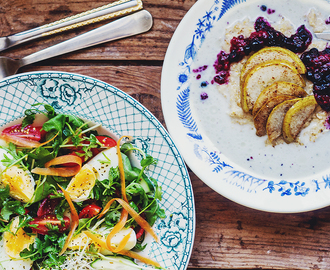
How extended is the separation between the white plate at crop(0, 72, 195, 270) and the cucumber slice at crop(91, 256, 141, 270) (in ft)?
0.43

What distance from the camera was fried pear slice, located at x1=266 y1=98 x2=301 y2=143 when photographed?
1.61 metres

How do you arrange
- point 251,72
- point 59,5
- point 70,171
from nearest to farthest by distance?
point 70,171
point 251,72
point 59,5

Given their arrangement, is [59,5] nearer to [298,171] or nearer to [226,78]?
[226,78]

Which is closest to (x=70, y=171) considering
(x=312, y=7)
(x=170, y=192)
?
(x=170, y=192)

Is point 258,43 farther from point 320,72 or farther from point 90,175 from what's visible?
point 90,175

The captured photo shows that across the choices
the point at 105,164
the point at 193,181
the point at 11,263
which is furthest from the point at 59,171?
the point at 193,181

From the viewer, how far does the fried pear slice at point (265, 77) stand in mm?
1610

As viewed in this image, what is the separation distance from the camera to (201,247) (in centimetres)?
181

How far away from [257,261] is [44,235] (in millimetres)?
1389

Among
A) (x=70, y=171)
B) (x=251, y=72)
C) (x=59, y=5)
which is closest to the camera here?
(x=70, y=171)

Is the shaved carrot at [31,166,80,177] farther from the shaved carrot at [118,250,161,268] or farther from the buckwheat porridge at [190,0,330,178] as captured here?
the buckwheat porridge at [190,0,330,178]

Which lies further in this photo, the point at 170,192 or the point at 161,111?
the point at 161,111

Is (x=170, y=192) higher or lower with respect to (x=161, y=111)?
lower

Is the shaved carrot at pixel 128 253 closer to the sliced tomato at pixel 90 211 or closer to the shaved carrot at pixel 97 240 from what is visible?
the shaved carrot at pixel 97 240
